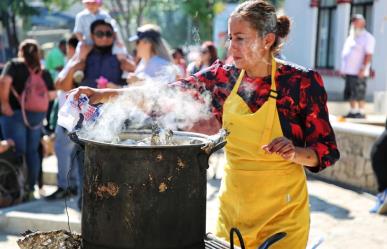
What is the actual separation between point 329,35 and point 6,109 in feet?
44.4

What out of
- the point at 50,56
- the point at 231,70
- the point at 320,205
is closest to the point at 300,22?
the point at 50,56

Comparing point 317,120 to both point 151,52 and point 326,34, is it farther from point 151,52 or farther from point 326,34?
point 326,34

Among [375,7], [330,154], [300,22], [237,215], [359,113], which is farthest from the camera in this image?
[300,22]

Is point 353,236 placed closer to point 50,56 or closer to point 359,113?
point 359,113

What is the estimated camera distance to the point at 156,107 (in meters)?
2.93

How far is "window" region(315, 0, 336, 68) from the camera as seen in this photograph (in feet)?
59.1

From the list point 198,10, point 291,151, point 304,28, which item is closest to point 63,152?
point 198,10

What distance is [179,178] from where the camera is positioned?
233 centimetres

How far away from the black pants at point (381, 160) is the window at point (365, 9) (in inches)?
428

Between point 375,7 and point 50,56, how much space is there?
8.74 metres

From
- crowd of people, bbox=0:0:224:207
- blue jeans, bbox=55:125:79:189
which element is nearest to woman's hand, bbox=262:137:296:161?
crowd of people, bbox=0:0:224:207

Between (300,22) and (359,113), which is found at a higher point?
(300,22)

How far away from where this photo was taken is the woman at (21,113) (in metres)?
6.31

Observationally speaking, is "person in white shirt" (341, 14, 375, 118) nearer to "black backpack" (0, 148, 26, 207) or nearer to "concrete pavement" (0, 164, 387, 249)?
"concrete pavement" (0, 164, 387, 249)
